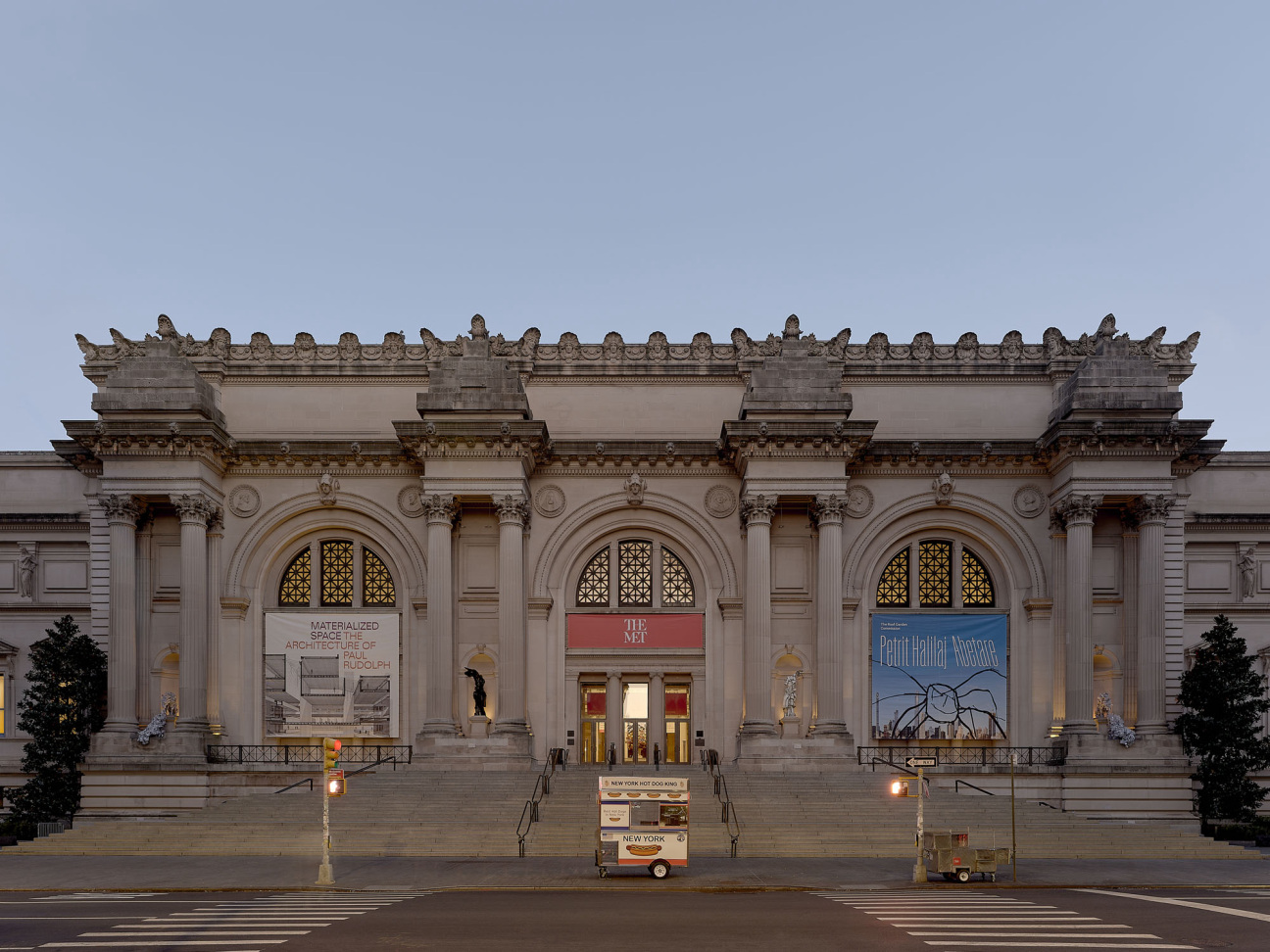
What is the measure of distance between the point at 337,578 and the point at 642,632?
1178 cm

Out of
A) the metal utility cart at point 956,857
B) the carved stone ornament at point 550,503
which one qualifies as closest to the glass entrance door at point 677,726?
the carved stone ornament at point 550,503

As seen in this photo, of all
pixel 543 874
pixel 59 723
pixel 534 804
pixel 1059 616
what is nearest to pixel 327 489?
pixel 59 723

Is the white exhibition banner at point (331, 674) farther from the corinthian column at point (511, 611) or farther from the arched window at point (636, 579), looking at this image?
the arched window at point (636, 579)

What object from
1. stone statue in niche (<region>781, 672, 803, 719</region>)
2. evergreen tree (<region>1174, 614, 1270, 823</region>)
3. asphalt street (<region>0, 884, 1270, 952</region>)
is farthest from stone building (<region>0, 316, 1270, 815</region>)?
asphalt street (<region>0, 884, 1270, 952</region>)

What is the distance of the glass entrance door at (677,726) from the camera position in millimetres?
45656

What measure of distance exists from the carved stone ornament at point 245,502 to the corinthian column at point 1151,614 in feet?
105

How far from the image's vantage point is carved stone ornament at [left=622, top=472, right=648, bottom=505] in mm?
45375

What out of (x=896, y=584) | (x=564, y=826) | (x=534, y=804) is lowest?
(x=564, y=826)

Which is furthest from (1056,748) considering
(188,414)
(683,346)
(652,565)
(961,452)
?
(188,414)

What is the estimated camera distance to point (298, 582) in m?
46.1

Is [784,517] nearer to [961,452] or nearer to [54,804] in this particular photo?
[961,452]

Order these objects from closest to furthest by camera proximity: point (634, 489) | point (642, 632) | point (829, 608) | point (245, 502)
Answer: point (829, 608)
point (245, 502)
point (634, 489)
point (642, 632)

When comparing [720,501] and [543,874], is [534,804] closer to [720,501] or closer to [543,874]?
[543,874]

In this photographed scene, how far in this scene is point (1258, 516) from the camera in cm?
4578
